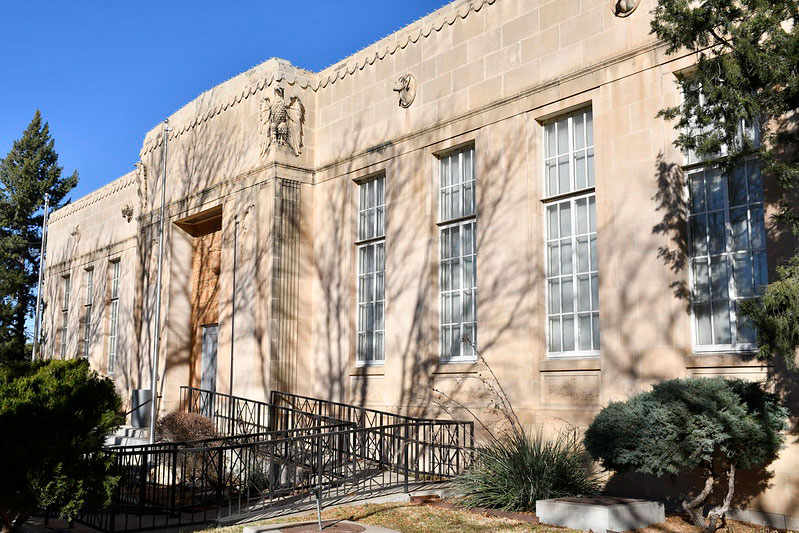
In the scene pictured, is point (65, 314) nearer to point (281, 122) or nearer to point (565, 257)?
point (281, 122)

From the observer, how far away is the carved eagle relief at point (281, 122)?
62.7 feet

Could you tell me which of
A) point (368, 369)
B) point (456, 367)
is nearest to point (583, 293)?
point (456, 367)

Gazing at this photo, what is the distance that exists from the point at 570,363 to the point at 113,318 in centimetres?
2109

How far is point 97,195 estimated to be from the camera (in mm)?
32156

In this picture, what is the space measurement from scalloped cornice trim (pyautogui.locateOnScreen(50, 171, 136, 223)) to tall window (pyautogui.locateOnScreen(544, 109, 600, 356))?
1910cm

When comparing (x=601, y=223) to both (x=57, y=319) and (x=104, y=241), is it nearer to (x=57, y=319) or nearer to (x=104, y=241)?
(x=104, y=241)

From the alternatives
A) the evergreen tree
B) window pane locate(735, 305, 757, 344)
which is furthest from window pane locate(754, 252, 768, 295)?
the evergreen tree

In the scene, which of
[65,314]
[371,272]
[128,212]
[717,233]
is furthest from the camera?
[65,314]

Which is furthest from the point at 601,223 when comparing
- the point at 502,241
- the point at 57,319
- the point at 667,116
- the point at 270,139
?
the point at 57,319

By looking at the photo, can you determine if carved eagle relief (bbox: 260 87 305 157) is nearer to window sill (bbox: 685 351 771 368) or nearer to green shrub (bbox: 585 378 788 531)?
window sill (bbox: 685 351 771 368)

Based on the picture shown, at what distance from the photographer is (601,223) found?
13.1 meters

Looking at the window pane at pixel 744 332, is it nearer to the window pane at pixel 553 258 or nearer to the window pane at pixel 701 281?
the window pane at pixel 701 281

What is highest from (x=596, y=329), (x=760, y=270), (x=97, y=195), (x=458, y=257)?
(x=97, y=195)

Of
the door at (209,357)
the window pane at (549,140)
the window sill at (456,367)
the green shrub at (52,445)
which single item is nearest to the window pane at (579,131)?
the window pane at (549,140)
